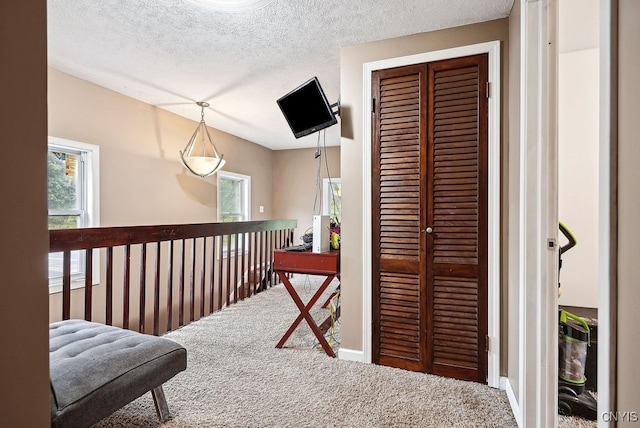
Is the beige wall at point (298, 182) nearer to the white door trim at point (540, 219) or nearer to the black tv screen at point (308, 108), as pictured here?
the black tv screen at point (308, 108)

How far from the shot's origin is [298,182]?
269 inches

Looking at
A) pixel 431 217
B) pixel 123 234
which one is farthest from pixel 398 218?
pixel 123 234

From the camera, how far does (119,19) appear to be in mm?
2186

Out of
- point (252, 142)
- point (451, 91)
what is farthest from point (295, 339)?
point (252, 142)

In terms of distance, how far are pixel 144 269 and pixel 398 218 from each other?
6.83 feet

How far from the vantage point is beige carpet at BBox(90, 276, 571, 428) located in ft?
5.88

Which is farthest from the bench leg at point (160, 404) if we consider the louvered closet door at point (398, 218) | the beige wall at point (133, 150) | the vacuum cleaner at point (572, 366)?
the beige wall at point (133, 150)

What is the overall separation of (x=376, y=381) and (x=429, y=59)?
7.07 feet

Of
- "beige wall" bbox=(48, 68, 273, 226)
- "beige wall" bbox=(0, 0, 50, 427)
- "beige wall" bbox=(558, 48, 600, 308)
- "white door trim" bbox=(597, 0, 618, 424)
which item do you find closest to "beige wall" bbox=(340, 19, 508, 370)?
"beige wall" bbox=(558, 48, 600, 308)

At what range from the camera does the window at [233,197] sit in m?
5.61

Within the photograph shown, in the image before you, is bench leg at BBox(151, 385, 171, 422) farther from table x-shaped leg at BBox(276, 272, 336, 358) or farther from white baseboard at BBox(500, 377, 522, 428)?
white baseboard at BBox(500, 377, 522, 428)
